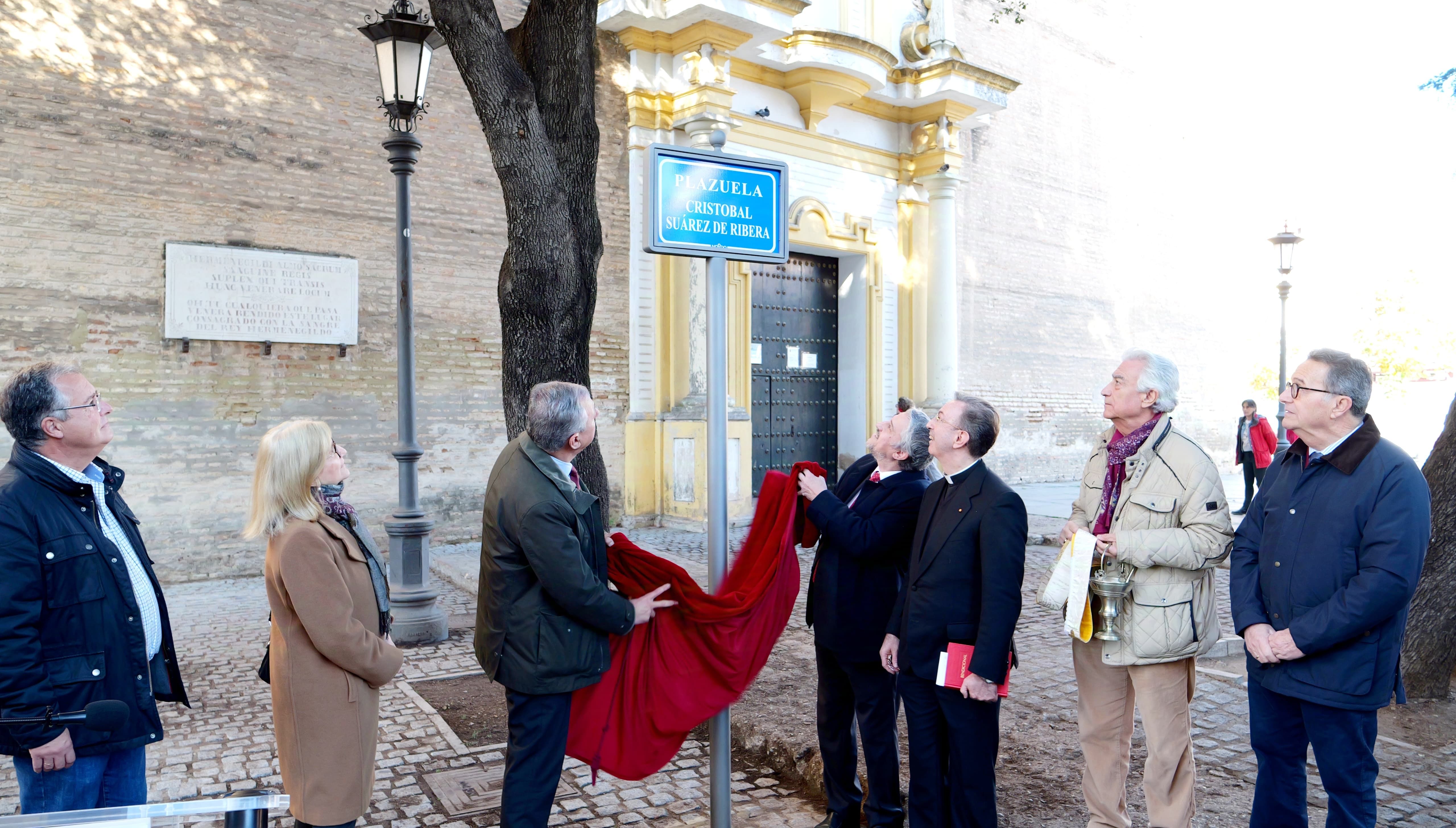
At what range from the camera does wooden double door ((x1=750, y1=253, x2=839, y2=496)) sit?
14.3 meters

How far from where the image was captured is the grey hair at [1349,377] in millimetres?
3229

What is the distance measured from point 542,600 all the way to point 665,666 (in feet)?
2.20

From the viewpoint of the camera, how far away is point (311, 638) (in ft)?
9.67

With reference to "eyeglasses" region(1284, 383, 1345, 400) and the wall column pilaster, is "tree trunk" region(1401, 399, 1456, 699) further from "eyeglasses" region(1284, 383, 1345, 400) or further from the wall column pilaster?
the wall column pilaster

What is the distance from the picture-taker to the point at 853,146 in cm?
1481

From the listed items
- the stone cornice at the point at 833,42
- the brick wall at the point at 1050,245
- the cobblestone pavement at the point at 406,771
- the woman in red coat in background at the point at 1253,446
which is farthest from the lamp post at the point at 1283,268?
the cobblestone pavement at the point at 406,771

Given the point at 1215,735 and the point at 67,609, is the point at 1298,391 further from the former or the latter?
the point at 67,609

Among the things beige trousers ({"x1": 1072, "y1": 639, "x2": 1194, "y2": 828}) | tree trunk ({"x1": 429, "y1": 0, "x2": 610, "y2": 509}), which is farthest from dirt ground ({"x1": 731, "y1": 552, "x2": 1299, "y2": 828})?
tree trunk ({"x1": 429, "y1": 0, "x2": 610, "y2": 509})

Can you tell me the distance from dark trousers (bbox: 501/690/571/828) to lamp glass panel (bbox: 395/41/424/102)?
522 cm

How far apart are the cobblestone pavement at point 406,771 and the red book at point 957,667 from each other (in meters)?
1.24

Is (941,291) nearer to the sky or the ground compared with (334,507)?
nearer to the sky

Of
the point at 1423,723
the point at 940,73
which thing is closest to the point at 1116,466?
the point at 1423,723

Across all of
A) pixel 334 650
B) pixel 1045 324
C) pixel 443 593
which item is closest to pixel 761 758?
pixel 334 650

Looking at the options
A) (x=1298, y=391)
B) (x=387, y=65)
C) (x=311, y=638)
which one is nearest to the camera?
(x=311, y=638)
